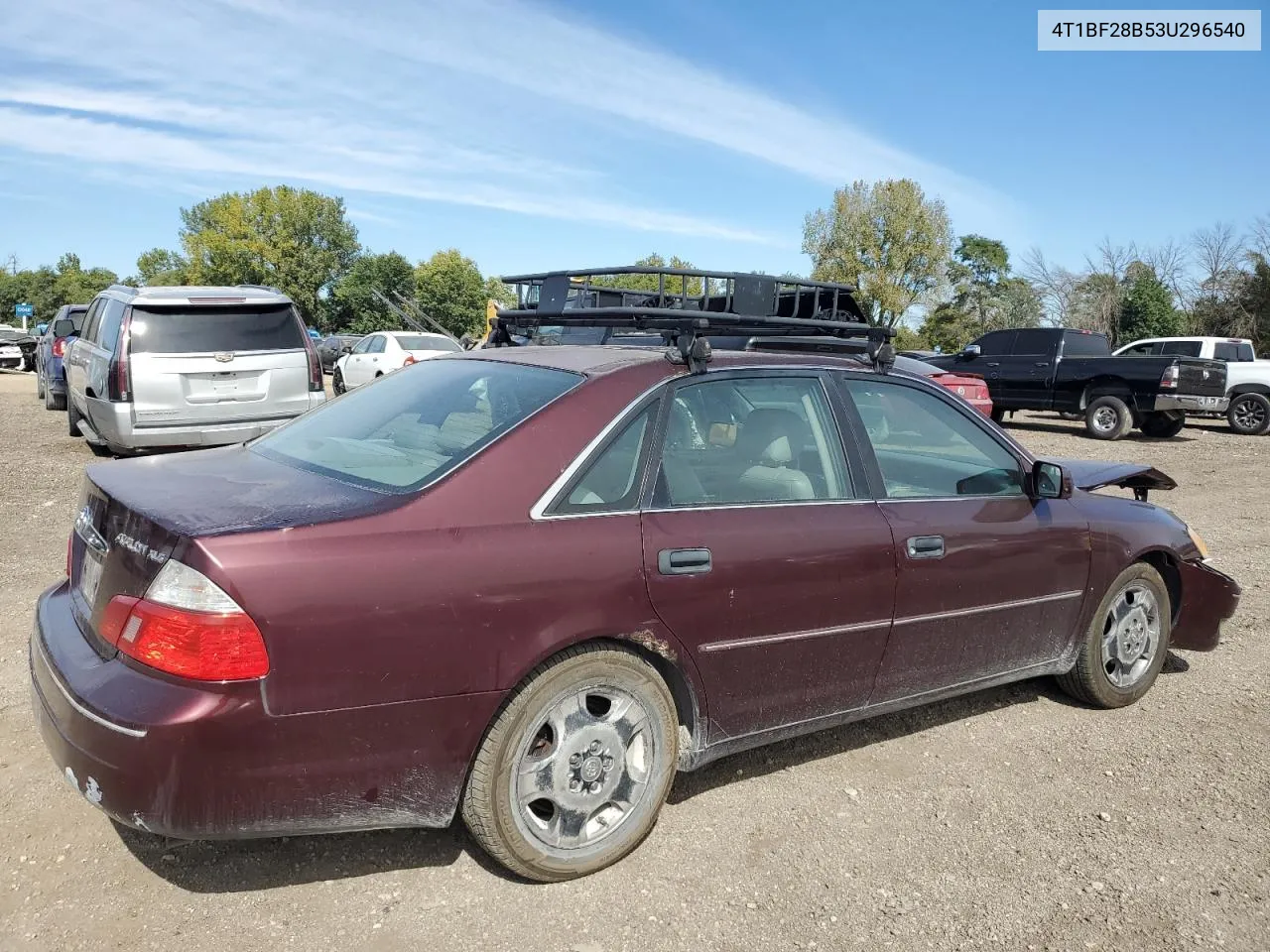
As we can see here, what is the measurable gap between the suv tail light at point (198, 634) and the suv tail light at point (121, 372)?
682 cm

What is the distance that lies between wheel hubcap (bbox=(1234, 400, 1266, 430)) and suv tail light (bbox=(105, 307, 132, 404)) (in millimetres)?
17767

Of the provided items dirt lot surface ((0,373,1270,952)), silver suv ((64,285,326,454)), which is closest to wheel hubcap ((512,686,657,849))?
dirt lot surface ((0,373,1270,952))

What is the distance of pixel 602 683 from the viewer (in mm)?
2766

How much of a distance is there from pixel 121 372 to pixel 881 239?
56.0 m

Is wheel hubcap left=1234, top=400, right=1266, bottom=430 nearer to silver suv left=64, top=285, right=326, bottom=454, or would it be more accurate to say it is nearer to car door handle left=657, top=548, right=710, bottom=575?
silver suv left=64, top=285, right=326, bottom=454

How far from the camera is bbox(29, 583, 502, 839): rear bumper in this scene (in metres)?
2.26

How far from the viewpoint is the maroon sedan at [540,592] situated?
232 centimetres

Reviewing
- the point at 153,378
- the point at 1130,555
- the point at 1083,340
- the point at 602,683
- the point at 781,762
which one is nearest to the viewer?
the point at 602,683

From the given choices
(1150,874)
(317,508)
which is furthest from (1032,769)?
(317,508)

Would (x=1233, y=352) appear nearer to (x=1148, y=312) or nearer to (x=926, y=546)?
(x=926, y=546)

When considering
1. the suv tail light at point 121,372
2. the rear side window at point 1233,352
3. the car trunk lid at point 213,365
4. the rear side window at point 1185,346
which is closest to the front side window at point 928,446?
the car trunk lid at point 213,365

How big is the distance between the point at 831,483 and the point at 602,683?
3.77 ft

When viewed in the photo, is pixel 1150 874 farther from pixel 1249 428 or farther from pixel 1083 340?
pixel 1249 428

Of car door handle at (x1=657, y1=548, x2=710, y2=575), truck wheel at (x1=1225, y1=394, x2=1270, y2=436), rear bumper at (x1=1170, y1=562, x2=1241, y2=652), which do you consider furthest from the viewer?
truck wheel at (x1=1225, y1=394, x2=1270, y2=436)
